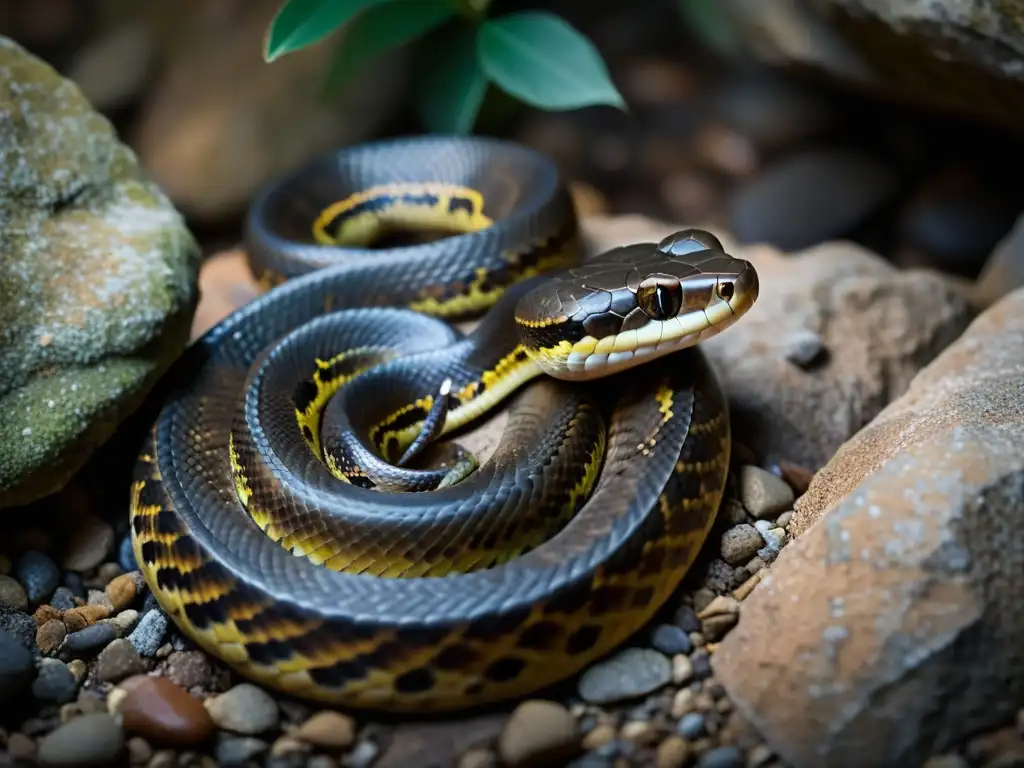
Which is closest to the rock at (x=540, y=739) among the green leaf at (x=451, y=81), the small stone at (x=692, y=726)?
the small stone at (x=692, y=726)

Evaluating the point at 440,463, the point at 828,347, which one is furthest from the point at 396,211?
the point at 828,347

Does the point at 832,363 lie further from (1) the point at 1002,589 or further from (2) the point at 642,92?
(2) the point at 642,92

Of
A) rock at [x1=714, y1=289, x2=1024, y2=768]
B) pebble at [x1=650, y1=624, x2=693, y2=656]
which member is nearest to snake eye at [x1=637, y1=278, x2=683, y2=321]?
rock at [x1=714, y1=289, x2=1024, y2=768]

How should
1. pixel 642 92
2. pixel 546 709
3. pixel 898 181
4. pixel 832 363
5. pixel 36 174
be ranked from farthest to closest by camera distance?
1. pixel 642 92
2. pixel 898 181
3. pixel 832 363
4. pixel 36 174
5. pixel 546 709

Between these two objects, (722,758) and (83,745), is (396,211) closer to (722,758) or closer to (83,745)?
(83,745)

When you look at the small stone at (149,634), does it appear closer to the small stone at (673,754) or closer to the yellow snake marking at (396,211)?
the small stone at (673,754)

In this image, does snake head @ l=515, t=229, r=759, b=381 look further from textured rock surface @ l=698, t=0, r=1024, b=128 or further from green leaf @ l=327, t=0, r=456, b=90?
green leaf @ l=327, t=0, r=456, b=90

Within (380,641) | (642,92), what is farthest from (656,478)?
(642,92)
